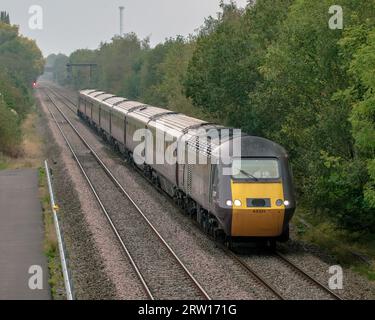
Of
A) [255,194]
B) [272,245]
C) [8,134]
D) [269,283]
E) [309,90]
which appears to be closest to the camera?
[269,283]

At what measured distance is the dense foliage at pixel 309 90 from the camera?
70.1 feet

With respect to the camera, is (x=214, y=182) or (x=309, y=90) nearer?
(x=214, y=182)

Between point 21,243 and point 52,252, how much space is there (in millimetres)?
1476

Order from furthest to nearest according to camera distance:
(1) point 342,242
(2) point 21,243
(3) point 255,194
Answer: (1) point 342,242
(2) point 21,243
(3) point 255,194

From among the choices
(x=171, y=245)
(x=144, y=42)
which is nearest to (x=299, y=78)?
(x=171, y=245)

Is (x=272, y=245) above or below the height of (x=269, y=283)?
above

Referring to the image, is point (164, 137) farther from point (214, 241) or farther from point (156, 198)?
point (214, 241)

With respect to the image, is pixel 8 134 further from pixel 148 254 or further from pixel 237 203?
pixel 237 203

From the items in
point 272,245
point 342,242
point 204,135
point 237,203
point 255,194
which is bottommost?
point 342,242

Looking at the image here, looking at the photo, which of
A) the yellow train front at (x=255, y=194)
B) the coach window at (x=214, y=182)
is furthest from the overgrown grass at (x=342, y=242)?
the coach window at (x=214, y=182)

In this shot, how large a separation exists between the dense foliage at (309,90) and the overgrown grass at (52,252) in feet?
26.9

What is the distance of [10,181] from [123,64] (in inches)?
3352

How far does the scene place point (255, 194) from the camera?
2034 cm

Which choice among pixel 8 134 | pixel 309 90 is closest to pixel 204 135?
pixel 309 90
